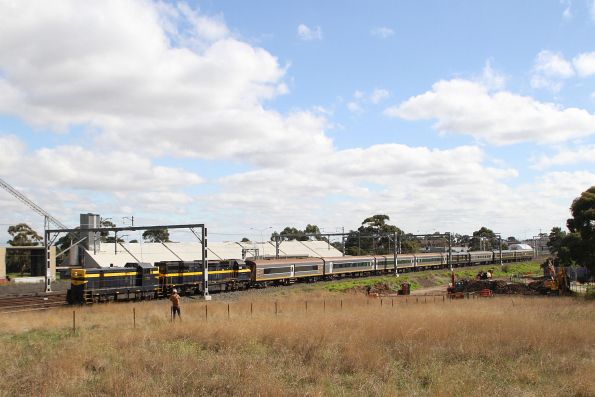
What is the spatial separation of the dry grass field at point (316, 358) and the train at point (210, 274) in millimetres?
16450

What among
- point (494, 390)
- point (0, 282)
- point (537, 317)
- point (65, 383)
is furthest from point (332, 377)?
point (0, 282)

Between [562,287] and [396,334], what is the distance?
31.2m

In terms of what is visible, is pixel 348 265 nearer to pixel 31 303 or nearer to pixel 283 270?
pixel 283 270

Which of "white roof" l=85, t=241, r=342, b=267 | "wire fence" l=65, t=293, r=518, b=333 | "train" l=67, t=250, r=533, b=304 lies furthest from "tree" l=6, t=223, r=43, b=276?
"wire fence" l=65, t=293, r=518, b=333

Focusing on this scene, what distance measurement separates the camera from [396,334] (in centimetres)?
1795

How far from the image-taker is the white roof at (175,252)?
234 feet

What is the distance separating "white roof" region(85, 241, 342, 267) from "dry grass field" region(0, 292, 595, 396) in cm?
4707

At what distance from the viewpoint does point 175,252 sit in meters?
82.9

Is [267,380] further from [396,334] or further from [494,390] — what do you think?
[396,334]

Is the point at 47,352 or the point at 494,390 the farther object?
the point at 47,352

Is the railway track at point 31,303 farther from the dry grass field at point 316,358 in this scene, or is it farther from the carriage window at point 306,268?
the carriage window at point 306,268

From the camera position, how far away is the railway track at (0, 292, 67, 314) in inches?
1354

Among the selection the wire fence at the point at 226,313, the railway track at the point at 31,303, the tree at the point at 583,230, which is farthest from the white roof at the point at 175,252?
the tree at the point at 583,230

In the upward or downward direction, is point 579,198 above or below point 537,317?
above
